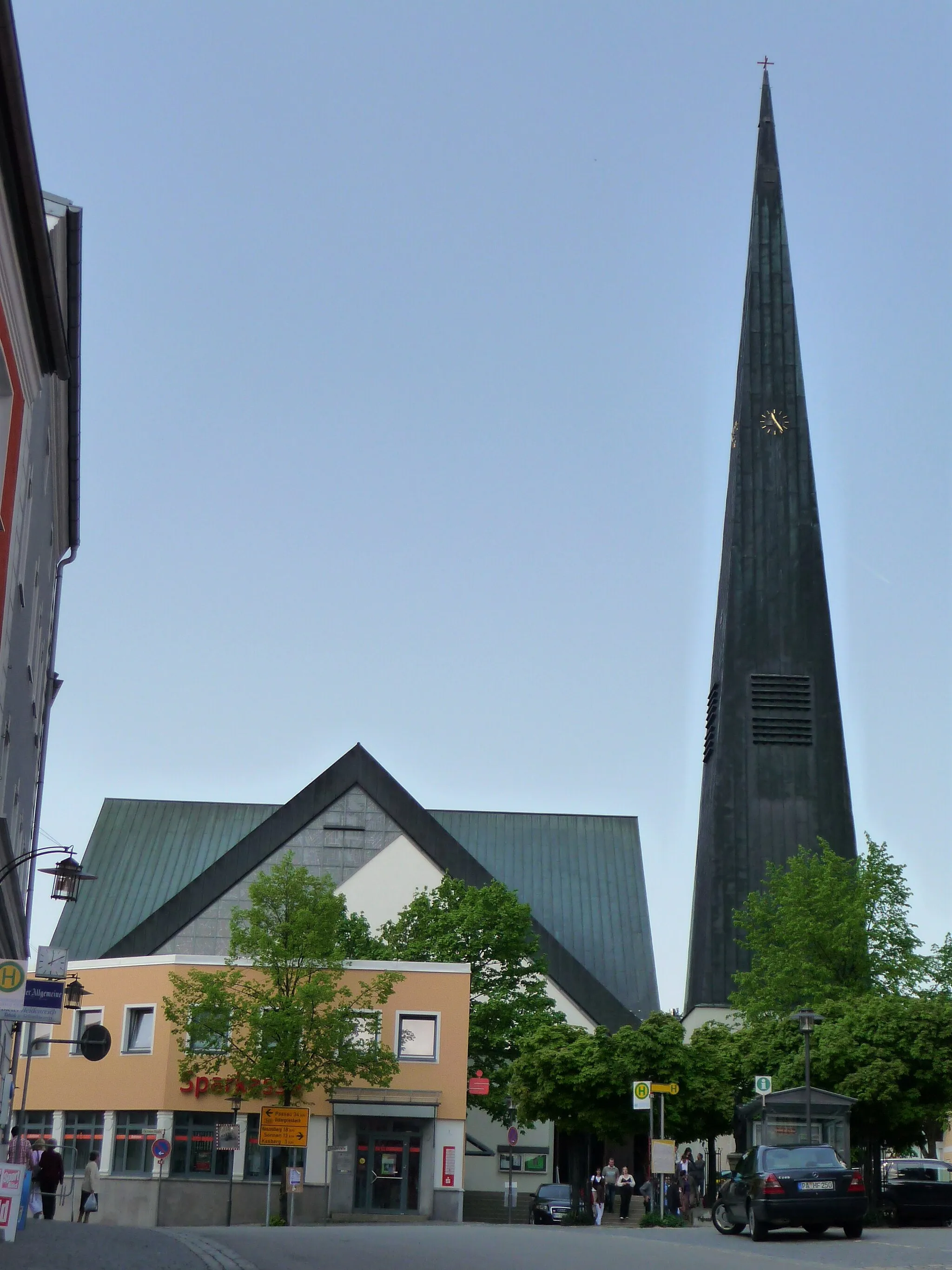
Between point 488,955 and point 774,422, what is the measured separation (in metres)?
28.7

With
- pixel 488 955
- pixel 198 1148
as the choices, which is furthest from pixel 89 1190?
pixel 488 955

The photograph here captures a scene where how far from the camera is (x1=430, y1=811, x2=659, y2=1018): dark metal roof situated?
197ft

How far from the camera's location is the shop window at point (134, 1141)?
133 ft

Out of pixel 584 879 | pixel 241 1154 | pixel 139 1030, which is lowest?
pixel 241 1154

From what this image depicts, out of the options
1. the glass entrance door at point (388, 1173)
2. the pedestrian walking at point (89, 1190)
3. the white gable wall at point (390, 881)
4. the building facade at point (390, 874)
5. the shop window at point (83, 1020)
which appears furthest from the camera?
the white gable wall at point (390, 881)

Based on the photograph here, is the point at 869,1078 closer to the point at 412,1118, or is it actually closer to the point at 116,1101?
the point at 412,1118

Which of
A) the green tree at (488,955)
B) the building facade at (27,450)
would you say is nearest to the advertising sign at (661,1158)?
the building facade at (27,450)

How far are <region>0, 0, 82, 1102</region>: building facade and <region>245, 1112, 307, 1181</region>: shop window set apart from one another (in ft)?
26.4

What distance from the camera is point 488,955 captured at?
1914 inches

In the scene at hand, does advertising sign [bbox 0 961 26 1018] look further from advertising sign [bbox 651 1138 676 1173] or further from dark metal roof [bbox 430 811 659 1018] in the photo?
dark metal roof [bbox 430 811 659 1018]

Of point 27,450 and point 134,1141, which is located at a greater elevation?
point 27,450

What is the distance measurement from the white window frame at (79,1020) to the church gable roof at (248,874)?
585 cm

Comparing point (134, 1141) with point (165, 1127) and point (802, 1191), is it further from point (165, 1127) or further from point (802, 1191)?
point (802, 1191)

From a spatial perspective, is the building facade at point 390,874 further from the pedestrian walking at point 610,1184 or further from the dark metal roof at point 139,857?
the pedestrian walking at point 610,1184
